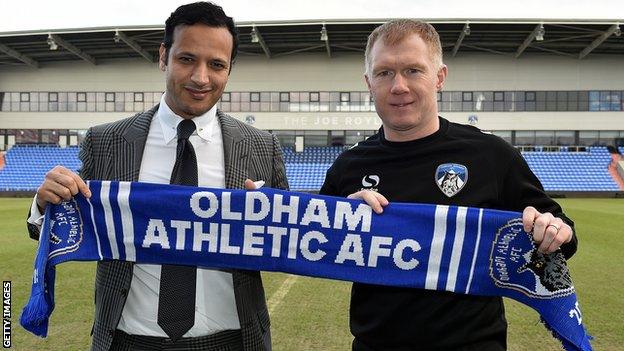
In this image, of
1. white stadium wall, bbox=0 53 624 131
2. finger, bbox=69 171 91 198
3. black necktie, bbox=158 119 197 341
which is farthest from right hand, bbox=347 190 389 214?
white stadium wall, bbox=0 53 624 131

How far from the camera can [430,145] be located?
216 cm

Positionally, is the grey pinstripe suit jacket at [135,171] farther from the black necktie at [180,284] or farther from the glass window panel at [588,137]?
the glass window panel at [588,137]

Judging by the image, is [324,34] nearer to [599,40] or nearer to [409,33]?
[599,40]

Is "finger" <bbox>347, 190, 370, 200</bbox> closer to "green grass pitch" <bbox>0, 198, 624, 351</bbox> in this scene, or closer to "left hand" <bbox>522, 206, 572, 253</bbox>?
"left hand" <bbox>522, 206, 572, 253</bbox>

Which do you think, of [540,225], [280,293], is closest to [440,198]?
[540,225]

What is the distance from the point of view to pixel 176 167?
2.28m

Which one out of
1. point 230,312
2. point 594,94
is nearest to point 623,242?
point 230,312

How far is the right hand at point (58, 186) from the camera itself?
2094mm

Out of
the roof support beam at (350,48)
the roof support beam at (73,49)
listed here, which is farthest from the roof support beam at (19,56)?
the roof support beam at (350,48)

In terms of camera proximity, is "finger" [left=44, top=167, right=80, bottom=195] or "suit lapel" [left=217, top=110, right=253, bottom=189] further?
"suit lapel" [left=217, top=110, right=253, bottom=189]

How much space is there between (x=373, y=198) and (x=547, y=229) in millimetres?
701

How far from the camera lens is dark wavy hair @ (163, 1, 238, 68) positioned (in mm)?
2112

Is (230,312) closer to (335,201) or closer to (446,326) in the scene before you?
(335,201)

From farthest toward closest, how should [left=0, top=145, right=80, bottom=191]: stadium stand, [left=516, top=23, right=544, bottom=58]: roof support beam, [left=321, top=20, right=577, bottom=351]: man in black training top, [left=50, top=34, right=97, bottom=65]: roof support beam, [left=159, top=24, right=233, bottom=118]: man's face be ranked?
[left=0, top=145, right=80, bottom=191]: stadium stand → [left=50, top=34, right=97, bottom=65]: roof support beam → [left=516, top=23, right=544, bottom=58]: roof support beam → [left=159, top=24, right=233, bottom=118]: man's face → [left=321, top=20, right=577, bottom=351]: man in black training top
